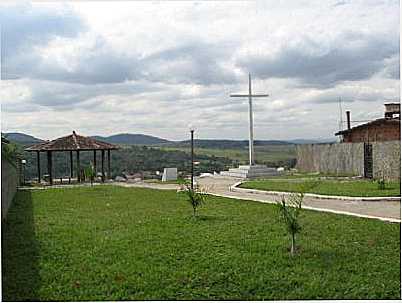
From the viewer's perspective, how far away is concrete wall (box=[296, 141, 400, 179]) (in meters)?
14.5

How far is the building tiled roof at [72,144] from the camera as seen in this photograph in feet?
55.0

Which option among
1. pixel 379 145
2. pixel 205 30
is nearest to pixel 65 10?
pixel 205 30

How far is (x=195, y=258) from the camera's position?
5.06 metres

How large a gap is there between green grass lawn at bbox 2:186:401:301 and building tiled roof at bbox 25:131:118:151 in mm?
9005

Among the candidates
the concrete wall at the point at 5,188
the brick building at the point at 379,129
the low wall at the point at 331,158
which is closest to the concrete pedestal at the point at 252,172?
the low wall at the point at 331,158

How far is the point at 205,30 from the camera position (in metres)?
6.97

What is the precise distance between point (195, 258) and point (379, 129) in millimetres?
15109

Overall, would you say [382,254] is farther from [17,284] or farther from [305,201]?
[305,201]

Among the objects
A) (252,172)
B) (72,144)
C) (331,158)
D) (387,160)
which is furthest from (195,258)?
(331,158)

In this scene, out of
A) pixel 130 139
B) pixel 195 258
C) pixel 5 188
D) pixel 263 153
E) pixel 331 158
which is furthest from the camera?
pixel 263 153

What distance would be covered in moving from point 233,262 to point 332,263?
0.84 m

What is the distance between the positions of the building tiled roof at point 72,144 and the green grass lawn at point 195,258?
901 centimetres

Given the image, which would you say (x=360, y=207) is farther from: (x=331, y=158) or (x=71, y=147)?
(x=71, y=147)

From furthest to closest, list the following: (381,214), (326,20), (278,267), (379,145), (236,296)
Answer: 1. (379,145)
2. (381,214)
3. (326,20)
4. (278,267)
5. (236,296)
